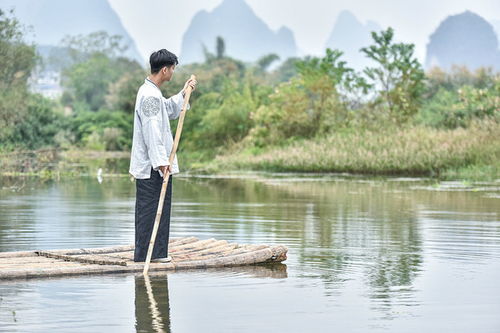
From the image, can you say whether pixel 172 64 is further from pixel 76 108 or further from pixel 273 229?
pixel 76 108

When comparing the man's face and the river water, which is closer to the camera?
the river water

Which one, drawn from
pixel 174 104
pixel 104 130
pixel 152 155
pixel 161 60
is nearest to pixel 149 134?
pixel 152 155

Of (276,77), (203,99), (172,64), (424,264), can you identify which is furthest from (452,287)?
(276,77)

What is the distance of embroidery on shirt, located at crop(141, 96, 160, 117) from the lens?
33.7ft

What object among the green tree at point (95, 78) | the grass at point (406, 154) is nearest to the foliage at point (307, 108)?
the grass at point (406, 154)

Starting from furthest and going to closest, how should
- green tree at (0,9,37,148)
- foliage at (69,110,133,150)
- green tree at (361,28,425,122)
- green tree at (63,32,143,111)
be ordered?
green tree at (63,32,143,111)
foliage at (69,110,133,150)
green tree at (361,28,425,122)
green tree at (0,9,37,148)

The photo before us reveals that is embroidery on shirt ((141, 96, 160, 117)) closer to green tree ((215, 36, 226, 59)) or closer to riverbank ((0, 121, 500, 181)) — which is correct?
riverbank ((0, 121, 500, 181))

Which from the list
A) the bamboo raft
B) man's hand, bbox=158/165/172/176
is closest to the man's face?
man's hand, bbox=158/165/172/176

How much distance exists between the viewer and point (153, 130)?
1022 centimetres

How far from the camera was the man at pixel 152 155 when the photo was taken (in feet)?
33.6

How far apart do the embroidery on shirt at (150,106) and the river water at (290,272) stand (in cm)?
143

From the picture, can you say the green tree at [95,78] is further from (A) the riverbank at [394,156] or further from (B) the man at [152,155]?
(B) the man at [152,155]

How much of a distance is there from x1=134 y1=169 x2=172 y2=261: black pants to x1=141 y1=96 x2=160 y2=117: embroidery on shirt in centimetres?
52

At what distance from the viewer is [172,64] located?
411 inches
